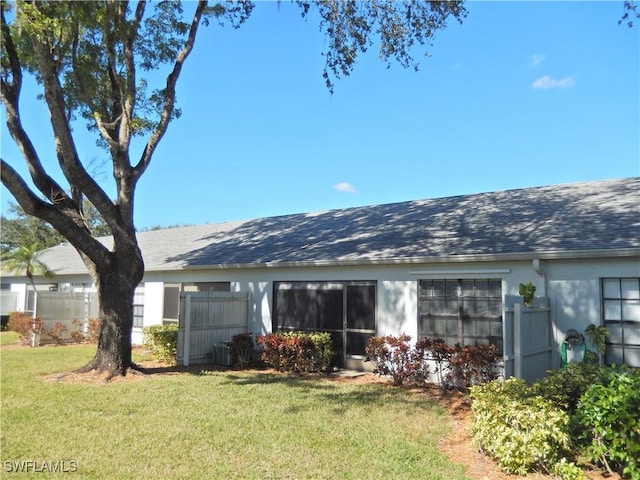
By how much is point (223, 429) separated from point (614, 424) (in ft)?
16.1

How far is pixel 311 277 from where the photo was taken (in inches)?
526

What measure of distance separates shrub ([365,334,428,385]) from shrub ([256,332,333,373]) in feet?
4.55

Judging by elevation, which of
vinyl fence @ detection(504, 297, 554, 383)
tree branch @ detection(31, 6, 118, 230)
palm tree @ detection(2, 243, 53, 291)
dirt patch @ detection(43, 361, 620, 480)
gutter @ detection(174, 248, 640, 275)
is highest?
tree branch @ detection(31, 6, 118, 230)

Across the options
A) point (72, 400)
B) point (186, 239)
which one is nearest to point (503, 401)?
point (72, 400)

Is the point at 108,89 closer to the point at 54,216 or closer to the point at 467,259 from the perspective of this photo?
the point at 54,216

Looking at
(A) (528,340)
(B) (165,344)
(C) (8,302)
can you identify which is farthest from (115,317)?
(C) (8,302)

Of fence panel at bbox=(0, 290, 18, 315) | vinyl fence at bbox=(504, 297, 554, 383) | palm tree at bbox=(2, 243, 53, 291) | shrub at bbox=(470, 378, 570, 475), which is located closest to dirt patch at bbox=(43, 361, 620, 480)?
shrub at bbox=(470, 378, 570, 475)

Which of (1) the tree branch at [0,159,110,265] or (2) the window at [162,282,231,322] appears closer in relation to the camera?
(1) the tree branch at [0,159,110,265]

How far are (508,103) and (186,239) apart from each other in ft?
46.8

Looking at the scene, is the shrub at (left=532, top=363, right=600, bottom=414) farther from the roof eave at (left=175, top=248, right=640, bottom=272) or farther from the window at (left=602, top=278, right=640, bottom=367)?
the roof eave at (left=175, top=248, right=640, bottom=272)

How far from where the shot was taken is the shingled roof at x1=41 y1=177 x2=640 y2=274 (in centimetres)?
1003

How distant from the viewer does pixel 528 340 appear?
8805mm

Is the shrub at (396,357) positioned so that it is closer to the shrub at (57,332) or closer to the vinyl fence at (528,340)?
the vinyl fence at (528,340)

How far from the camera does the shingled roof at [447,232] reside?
10.0 m
